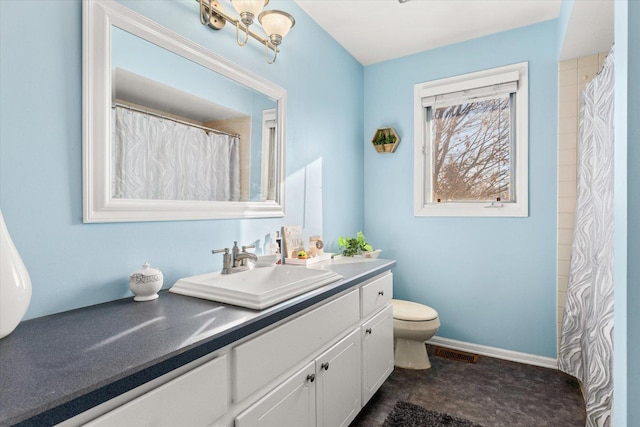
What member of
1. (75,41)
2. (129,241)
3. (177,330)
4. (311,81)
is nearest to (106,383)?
(177,330)

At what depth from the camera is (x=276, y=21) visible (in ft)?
5.52

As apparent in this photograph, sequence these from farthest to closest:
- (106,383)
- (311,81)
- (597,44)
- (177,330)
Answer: (311,81) < (597,44) < (177,330) < (106,383)

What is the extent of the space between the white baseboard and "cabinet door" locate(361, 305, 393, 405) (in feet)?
2.83

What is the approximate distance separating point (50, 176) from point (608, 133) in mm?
2412

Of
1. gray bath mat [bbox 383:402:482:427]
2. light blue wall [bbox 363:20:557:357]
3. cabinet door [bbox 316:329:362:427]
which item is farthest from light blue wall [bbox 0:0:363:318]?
light blue wall [bbox 363:20:557:357]

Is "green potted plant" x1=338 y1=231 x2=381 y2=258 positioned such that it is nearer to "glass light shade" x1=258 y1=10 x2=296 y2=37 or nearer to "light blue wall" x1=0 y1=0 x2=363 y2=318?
"light blue wall" x1=0 y1=0 x2=363 y2=318

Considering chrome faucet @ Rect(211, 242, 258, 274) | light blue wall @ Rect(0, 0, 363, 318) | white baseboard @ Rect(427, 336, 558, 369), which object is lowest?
white baseboard @ Rect(427, 336, 558, 369)

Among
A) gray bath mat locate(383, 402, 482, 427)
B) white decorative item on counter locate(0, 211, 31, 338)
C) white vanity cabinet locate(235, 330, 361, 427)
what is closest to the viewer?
white decorative item on counter locate(0, 211, 31, 338)

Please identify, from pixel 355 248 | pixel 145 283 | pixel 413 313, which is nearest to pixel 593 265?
pixel 413 313

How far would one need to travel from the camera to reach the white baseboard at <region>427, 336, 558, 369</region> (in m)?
2.48

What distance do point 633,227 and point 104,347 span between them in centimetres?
142

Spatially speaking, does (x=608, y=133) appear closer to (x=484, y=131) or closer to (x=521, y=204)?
(x=521, y=204)

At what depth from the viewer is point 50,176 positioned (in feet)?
3.56

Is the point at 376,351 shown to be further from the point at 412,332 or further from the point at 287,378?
the point at 287,378
